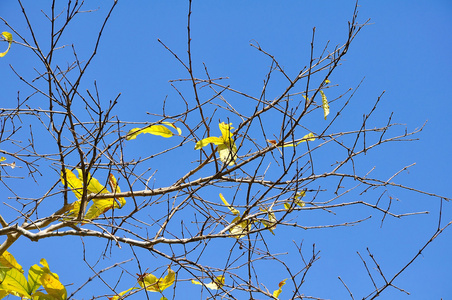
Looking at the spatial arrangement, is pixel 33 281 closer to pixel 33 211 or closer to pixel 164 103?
pixel 33 211

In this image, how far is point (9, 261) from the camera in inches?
72.2

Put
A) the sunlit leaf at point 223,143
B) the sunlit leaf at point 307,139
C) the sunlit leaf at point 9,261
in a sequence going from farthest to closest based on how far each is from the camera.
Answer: the sunlit leaf at point 9,261, the sunlit leaf at point 307,139, the sunlit leaf at point 223,143

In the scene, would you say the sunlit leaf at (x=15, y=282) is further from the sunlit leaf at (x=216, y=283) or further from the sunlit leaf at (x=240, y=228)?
the sunlit leaf at (x=240, y=228)

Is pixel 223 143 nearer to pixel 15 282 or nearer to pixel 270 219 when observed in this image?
pixel 270 219

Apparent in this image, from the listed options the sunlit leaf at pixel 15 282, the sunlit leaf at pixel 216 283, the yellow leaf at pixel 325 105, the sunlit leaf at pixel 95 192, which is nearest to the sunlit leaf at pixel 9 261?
the sunlit leaf at pixel 15 282

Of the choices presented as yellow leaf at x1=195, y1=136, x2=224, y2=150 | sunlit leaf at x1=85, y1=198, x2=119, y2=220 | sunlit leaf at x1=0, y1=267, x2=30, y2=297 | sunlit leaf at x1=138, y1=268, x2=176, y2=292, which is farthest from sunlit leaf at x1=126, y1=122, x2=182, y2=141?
sunlit leaf at x1=0, y1=267, x2=30, y2=297

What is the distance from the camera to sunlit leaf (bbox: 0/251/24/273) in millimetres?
1818

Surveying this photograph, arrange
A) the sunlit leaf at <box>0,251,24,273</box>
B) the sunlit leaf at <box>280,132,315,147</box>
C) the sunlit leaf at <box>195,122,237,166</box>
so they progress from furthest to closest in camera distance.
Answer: the sunlit leaf at <box>0,251,24,273</box>
the sunlit leaf at <box>280,132,315,147</box>
the sunlit leaf at <box>195,122,237,166</box>

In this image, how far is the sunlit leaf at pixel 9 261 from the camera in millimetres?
1818

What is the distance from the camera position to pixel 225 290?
1.67 m

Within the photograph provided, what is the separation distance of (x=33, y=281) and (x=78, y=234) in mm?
329

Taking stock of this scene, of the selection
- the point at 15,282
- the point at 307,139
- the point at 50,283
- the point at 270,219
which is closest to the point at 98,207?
the point at 50,283

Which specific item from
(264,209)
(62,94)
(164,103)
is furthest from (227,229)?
(62,94)

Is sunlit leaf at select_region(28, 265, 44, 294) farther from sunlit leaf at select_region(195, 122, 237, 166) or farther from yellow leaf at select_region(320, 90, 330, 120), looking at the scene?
yellow leaf at select_region(320, 90, 330, 120)
